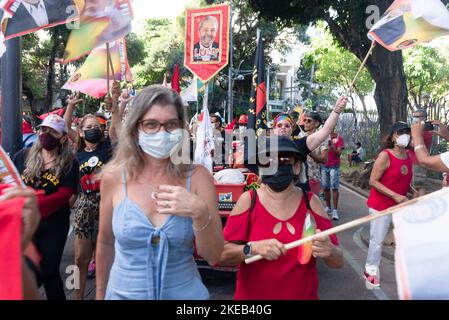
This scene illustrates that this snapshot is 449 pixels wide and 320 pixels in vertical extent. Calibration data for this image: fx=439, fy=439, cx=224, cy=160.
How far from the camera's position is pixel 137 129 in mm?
2279

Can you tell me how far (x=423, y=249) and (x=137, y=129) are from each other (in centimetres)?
145

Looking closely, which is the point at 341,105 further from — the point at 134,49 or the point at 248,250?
the point at 134,49

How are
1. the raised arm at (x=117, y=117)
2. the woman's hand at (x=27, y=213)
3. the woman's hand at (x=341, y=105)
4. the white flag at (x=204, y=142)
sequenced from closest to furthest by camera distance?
the woman's hand at (x=27, y=213) → the woman's hand at (x=341, y=105) → the raised arm at (x=117, y=117) → the white flag at (x=204, y=142)

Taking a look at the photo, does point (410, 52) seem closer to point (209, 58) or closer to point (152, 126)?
point (209, 58)

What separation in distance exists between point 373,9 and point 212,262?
9.88 m

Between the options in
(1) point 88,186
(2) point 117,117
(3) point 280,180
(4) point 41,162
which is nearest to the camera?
(3) point 280,180

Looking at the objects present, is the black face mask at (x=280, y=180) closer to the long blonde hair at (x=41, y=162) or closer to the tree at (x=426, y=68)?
the long blonde hair at (x=41, y=162)

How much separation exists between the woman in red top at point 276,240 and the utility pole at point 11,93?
3348mm

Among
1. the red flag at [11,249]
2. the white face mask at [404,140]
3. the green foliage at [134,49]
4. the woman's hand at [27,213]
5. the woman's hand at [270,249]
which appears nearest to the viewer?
Answer: the red flag at [11,249]

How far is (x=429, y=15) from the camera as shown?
4488 mm

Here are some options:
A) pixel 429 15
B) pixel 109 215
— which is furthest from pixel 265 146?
pixel 429 15

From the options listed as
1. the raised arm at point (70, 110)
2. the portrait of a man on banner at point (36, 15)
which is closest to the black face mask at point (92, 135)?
the raised arm at point (70, 110)

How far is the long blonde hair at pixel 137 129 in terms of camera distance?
87.6 inches

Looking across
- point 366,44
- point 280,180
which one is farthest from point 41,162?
point 366,44
